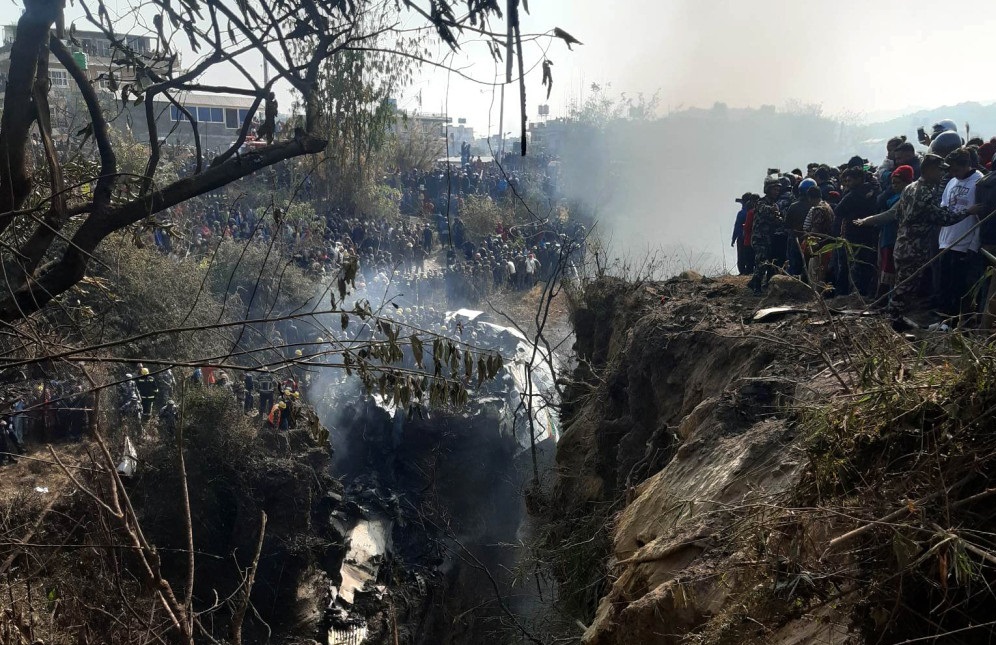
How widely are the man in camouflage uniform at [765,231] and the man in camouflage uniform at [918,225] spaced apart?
2.76 metres

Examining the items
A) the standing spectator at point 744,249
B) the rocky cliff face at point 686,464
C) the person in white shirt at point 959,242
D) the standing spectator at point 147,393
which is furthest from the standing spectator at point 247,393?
the person in white shirt at point 959,242

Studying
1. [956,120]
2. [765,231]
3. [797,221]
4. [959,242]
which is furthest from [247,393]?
[956,120]

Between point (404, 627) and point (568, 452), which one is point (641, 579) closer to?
point (568, 452)

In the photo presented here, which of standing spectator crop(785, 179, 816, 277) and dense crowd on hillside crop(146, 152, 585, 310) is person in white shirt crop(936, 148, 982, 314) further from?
dense crowd on hillside crop(146, 152, 585, 310)

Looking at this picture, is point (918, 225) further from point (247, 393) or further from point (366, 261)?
point (366, 261)

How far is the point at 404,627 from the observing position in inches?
546

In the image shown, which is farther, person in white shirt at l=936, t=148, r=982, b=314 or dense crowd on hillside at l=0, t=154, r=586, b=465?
dense crowd on hillside at l=0, t=154, r=586, b=465

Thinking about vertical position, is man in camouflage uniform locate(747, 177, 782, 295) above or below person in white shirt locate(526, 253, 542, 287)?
above

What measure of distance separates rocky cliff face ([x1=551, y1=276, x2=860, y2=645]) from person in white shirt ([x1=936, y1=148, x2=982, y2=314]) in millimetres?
1160

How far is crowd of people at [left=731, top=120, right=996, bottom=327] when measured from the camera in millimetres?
5930

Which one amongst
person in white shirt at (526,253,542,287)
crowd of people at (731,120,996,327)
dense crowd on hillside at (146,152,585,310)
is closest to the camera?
crowd of people at (731,120,996,327)

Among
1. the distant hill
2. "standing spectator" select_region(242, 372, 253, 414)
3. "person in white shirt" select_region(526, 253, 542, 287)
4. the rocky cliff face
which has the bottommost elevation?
"standing spectator" select_region(242, 372, 253, 414)

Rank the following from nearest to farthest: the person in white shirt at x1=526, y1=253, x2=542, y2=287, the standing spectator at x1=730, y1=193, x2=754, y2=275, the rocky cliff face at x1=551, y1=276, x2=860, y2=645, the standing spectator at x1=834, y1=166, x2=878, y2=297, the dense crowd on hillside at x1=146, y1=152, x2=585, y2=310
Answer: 1. the rocky cliff face at x1=551, y1=276, x2=860, y2=645
2. the standing spectator at x1=834, y1=166, x2=878, y2=297
3. the standing spectator at x1=730, y1=193, x2=754, y2=275
4. the dense crowd on hillside at x1=146, y1=152, x2=585, y2=310
5. the person in white shirt at x1=526, y1=253, x2=542, y2=287

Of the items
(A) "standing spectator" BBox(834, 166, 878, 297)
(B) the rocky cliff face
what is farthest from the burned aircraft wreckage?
(A) "standing spectator" BBox(834, 166, 878, 297)
